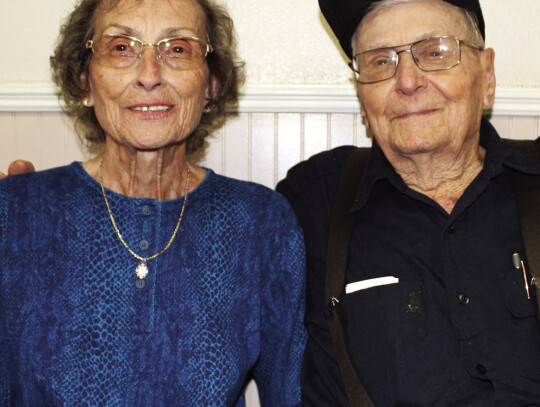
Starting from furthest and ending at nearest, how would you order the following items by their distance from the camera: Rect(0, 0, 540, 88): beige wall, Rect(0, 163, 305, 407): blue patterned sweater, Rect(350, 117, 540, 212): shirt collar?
Rect(0, 0, 540, 88): beige wall
Rect(350, 117, 540, 212): shirt collar
Rect(0, 163, 305, 407): blue patterned sweater

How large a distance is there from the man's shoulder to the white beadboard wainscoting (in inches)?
9.4

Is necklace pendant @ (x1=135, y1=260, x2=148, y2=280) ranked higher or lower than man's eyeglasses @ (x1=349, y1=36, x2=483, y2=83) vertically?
lower

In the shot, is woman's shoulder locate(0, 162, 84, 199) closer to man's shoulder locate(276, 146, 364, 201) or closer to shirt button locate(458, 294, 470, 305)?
man's shoulder locate(276, 146, 364, 201)

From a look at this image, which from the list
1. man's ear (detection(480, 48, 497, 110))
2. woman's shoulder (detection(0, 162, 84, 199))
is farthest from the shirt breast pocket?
woman's shoulder (detection(0, 162, 84, 199))

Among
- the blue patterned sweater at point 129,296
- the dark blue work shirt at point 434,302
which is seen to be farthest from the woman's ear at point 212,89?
the dark blue work shirt at point 434,302

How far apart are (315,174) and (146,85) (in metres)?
0.63

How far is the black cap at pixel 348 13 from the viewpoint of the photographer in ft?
5.80

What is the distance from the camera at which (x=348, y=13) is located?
1.83 metres

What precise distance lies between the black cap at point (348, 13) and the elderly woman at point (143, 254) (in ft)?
1.18

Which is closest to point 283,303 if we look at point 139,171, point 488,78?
point 139,171

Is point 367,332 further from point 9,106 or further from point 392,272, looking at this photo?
point 9,106

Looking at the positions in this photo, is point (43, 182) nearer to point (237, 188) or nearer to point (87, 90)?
point (87, 90)

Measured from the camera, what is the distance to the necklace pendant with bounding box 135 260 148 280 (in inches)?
62.8

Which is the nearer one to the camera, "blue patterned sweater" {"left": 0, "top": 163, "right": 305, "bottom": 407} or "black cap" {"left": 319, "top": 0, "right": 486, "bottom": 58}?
"blue patterned sweater" {"left": 0, "top": 163, "right": 305, "bottom": 407}
